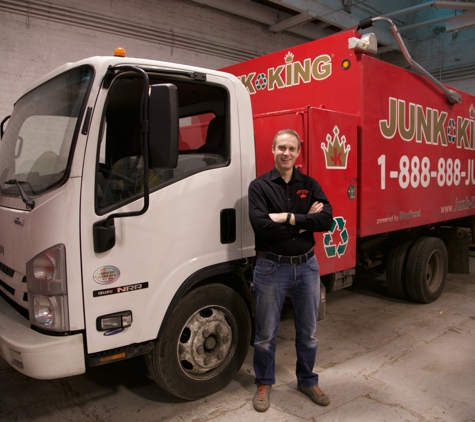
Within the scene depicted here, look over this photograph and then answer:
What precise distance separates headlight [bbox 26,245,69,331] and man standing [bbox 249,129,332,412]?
3.80 feet

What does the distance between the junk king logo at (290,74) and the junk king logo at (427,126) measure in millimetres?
731

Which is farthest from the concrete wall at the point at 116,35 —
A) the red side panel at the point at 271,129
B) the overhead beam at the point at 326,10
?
the red side panel at the point at 271,129

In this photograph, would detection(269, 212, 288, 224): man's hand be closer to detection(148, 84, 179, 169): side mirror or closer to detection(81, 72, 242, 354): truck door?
detection(81, 72, 242, 354): truck door

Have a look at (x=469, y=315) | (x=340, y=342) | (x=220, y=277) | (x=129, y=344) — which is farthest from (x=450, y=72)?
(x=129, y=344)

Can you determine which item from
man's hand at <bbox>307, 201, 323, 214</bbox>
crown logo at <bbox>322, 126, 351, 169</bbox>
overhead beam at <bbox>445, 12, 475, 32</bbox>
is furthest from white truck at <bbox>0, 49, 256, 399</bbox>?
overhead beam at <bbox>445, 12, 475, 32</bbox>

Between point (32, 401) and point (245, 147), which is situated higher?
point (245, 147)

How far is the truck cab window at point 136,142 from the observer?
2449mm

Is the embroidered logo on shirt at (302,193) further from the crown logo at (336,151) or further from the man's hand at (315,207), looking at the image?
the crown logo at (336,151)

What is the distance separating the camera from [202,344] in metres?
2.89

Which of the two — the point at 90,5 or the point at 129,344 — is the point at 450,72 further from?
the point at 129,344

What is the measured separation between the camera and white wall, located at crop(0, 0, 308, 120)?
6035 mm

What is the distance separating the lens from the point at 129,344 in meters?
2.52

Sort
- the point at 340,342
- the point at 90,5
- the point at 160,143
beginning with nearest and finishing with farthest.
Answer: the point at 160,143
the point at 340,342
the point at 90,5

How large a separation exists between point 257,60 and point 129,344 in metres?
3.11
